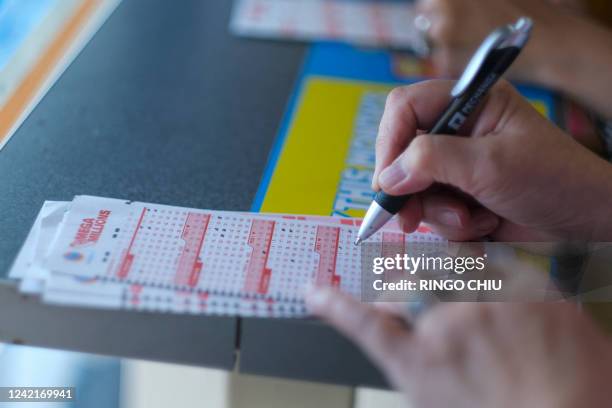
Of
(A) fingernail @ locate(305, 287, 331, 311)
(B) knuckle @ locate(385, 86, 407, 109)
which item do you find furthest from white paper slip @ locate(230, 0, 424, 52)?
(A) fingernail @ locate(305, 287, 331, 311)

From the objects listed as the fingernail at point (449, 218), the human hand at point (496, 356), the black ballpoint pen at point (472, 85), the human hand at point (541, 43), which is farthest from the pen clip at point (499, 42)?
the human hand at point (541, 43)

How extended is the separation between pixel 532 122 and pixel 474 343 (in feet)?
0.80

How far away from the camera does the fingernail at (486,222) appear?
676 mm

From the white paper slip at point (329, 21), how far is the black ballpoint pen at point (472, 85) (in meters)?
0.44

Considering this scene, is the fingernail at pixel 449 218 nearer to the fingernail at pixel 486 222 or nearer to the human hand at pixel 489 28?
the fingernail at pixel 486 222

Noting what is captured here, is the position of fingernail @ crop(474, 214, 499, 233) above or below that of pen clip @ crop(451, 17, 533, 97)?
below

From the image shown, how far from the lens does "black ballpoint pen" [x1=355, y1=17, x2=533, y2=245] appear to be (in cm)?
61

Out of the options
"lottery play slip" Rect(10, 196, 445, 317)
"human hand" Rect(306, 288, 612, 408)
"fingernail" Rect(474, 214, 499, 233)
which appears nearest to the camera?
"human hand" Rect(306, 288, 612, 408)

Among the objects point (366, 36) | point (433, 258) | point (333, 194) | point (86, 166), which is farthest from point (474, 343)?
point (366, 36)

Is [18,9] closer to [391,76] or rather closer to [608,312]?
[391,76]

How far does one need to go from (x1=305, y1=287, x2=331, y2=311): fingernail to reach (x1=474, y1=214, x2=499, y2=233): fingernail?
0.64 feet

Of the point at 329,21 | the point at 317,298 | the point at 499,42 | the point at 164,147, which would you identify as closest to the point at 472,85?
the point at 499,42

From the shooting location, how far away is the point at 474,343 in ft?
1.55

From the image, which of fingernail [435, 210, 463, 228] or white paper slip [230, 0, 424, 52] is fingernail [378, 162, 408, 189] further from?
white paper slip [230, 0, 424, 52]
